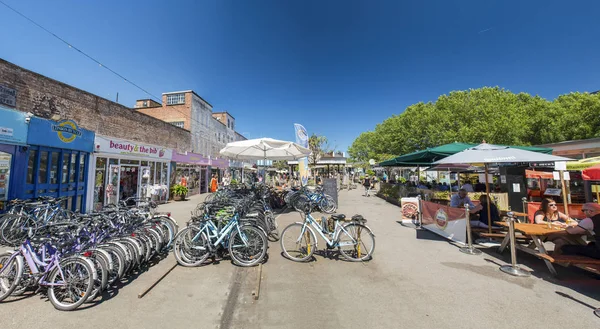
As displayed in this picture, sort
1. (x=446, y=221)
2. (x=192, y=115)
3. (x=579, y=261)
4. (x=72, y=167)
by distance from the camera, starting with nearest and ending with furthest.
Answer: (x=579, y=261) → (x=446, y=221) → (x=72, y=167) → (x=192, y=115)

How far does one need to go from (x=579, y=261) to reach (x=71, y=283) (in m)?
7.29

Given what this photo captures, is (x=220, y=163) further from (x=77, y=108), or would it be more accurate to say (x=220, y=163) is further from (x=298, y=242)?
(x=298, y=242)

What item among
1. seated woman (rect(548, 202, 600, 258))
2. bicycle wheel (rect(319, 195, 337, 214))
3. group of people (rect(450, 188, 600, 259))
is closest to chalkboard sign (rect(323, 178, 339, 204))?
bicycle wheel (rect(319, 195, 337, 214))

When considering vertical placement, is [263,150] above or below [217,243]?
above

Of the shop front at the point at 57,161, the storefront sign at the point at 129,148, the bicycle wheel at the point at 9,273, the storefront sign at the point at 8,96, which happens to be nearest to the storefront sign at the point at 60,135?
the shop front at the point at 57,161

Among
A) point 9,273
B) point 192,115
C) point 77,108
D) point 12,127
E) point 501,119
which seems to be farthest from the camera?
point 192,115

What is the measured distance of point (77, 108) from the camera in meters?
9.97

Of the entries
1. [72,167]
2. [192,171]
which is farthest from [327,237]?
[192,171]

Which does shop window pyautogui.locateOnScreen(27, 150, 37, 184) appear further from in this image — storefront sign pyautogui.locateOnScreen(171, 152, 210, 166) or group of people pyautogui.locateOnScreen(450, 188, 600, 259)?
group of people pyautogui.locateOnScreen(450, 188, 600, 259)

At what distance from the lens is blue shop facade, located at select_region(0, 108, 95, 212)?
259 inches

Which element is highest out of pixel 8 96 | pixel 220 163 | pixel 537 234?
pixel 8 96

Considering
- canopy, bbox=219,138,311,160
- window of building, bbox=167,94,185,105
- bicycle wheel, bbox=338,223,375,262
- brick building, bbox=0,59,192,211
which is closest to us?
bicycle wheel, bbox=338,223,375,262

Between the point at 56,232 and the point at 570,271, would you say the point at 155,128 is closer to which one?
the point at 56,232

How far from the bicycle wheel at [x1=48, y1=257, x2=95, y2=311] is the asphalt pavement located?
0.40ft
